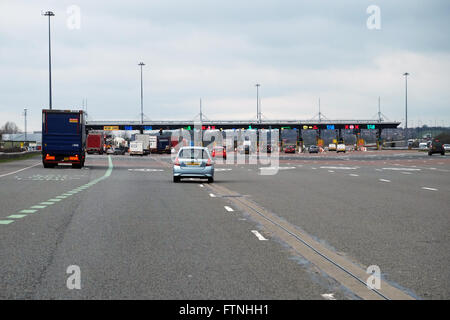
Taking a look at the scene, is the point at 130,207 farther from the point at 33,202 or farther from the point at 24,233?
the point at 24,233

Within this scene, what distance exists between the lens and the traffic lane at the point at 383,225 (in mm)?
8383

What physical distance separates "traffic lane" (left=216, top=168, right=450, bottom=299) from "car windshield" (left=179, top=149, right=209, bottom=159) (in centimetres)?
467

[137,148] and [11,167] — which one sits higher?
[137,148]

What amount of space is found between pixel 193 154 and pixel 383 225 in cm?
1587

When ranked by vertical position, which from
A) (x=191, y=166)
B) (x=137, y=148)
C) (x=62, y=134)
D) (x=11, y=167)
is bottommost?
(x=11, y=167)

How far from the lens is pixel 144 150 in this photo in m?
100

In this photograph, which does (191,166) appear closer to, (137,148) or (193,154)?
(193,154)

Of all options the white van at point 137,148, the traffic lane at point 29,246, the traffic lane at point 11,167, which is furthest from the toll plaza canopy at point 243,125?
the traffic lane at point 29,246

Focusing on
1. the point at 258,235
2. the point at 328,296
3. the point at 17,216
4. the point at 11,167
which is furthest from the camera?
the point at 11,167

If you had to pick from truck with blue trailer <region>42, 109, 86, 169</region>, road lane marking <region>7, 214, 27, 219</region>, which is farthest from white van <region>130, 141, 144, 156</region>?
road lane marking <region>7, 214, 27, 219</region>

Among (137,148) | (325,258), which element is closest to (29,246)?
(325,258)

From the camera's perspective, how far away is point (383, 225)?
13.1 m

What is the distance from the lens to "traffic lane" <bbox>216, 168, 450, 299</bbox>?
27.5ft

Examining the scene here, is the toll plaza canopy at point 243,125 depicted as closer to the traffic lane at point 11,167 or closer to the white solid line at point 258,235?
the traffic lane at point 11,167
